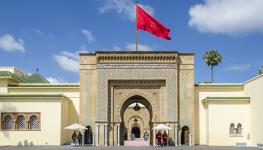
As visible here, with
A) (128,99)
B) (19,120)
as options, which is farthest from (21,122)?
(128,99)

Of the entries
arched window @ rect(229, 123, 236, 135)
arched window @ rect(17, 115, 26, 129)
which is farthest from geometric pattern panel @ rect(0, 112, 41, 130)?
arched window @ rect(229, 123, 236, 135)

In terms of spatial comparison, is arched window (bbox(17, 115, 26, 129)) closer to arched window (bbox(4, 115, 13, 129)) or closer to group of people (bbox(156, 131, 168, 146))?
arched window (bbox(4, 115, 13, 129))

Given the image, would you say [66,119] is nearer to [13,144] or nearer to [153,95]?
[13,144]

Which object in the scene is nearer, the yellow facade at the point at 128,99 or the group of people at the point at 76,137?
the group of people at the point at 76,137

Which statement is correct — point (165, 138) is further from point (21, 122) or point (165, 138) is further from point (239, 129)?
point (21, 122)

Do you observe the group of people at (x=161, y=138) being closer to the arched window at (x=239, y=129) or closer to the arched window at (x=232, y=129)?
the arched window at (x=232, y=129)

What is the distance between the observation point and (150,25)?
35781 millimetres

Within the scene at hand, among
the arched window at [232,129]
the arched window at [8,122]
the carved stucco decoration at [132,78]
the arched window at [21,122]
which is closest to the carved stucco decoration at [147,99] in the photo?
the carved stucco decoration at [132,78]

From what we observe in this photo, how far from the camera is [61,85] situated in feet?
118

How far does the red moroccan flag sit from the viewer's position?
3550 centimetres

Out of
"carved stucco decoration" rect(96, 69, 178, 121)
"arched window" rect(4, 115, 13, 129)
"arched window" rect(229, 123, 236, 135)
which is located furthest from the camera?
"carved stucco decoration" rect(96, 69, 178, 121)

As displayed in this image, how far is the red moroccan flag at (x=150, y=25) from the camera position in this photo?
3550 cm

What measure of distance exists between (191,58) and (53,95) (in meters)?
10.6

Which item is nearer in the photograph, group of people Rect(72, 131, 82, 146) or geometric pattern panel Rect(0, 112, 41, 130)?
group of people Rect(72, 131, 82, 146)
